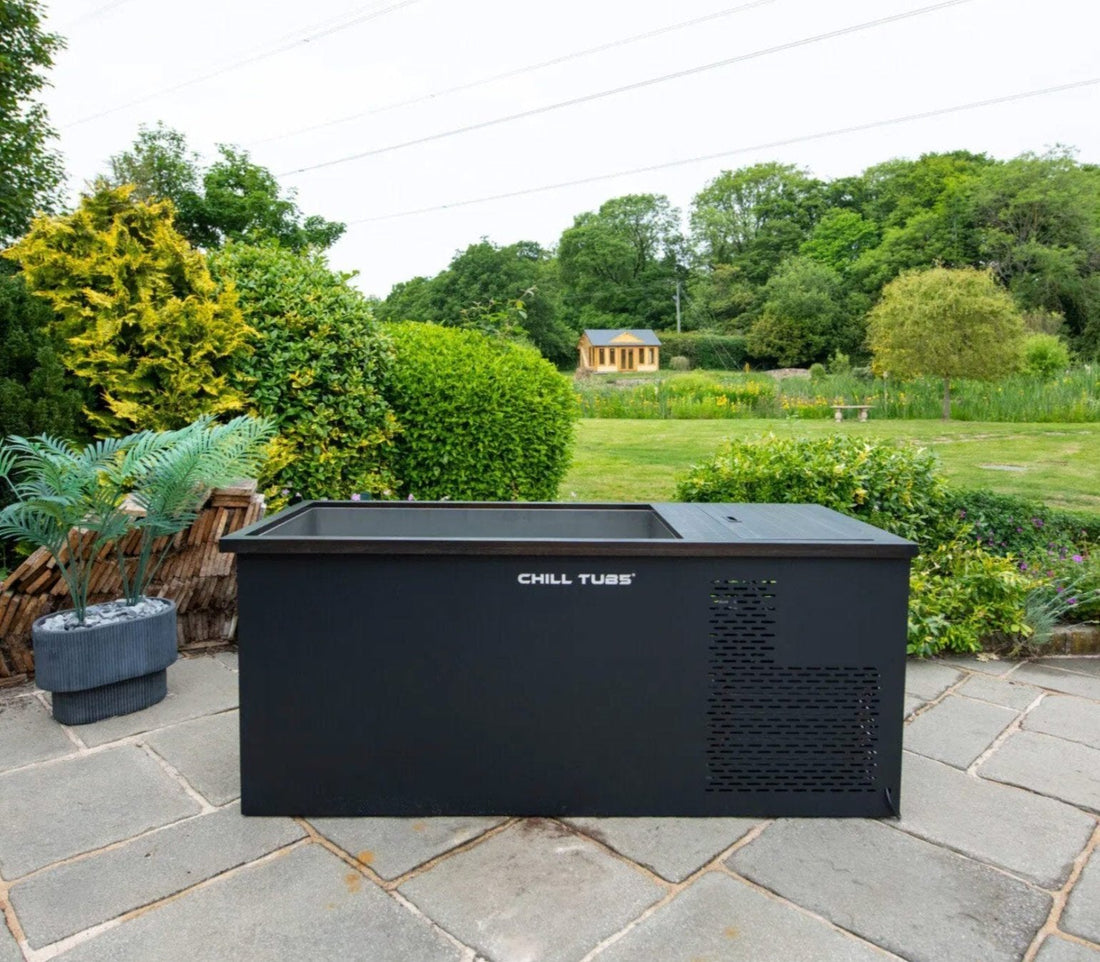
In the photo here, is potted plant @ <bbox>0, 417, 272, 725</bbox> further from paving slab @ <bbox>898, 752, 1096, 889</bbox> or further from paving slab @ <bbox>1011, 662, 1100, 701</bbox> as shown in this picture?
paving slab @ <bbox>1011, 662, 1100, 701</bbox>

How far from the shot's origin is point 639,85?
→ 13.2 metres

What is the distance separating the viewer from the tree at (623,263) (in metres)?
37.4

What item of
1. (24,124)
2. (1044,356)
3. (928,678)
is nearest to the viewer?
(928,678)

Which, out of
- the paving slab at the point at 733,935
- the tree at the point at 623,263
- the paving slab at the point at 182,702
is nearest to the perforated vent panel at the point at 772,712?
the paving slab at the point at 733,935

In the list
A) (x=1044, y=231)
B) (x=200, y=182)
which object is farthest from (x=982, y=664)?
(x=200, y=182)

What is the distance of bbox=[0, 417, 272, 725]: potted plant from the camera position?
94.5 inches

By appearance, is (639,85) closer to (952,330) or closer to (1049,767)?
(952,330)

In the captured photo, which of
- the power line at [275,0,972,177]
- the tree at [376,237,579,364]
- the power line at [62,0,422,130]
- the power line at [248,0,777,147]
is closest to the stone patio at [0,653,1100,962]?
the power line at [275,0,972,177]

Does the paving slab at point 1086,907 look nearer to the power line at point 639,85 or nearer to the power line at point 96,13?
the power line at point 639,85

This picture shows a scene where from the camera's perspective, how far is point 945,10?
29.7 ft

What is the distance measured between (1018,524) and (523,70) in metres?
12.4

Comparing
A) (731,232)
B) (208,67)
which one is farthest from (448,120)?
(731,232)

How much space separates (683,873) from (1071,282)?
1024 inches

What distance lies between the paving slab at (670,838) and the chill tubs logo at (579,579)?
0.60 metres
